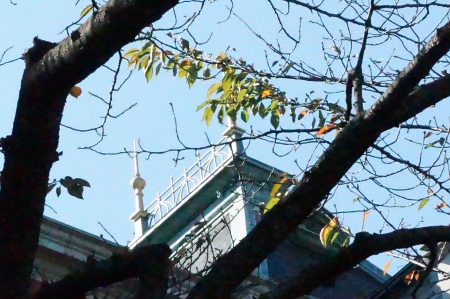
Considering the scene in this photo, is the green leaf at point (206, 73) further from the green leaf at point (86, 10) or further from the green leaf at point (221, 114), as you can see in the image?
the green leaf at point (86, 10)

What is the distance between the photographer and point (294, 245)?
35.9 feet

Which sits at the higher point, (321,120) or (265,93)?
(265,93)

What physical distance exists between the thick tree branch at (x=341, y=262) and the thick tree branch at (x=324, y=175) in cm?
14

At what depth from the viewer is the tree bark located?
2869mm

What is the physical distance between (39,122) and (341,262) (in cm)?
126

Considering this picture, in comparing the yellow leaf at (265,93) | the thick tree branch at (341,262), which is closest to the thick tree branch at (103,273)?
the thick tree branch at (341,262)

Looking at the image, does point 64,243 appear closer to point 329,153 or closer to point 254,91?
point 254,91

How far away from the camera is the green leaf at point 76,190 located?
3.55 metres

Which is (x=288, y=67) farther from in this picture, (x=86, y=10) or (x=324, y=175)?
(x=324, y=175)

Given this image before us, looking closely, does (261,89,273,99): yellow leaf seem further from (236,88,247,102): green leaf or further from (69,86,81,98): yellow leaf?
(69,86,81,98): yellow leaf

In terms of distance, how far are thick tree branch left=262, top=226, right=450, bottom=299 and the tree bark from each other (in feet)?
2.94

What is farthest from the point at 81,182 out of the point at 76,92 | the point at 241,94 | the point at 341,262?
the point at 241,94

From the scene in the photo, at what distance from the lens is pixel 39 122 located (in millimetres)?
2977

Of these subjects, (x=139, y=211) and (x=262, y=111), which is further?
(x=139, y=211)
